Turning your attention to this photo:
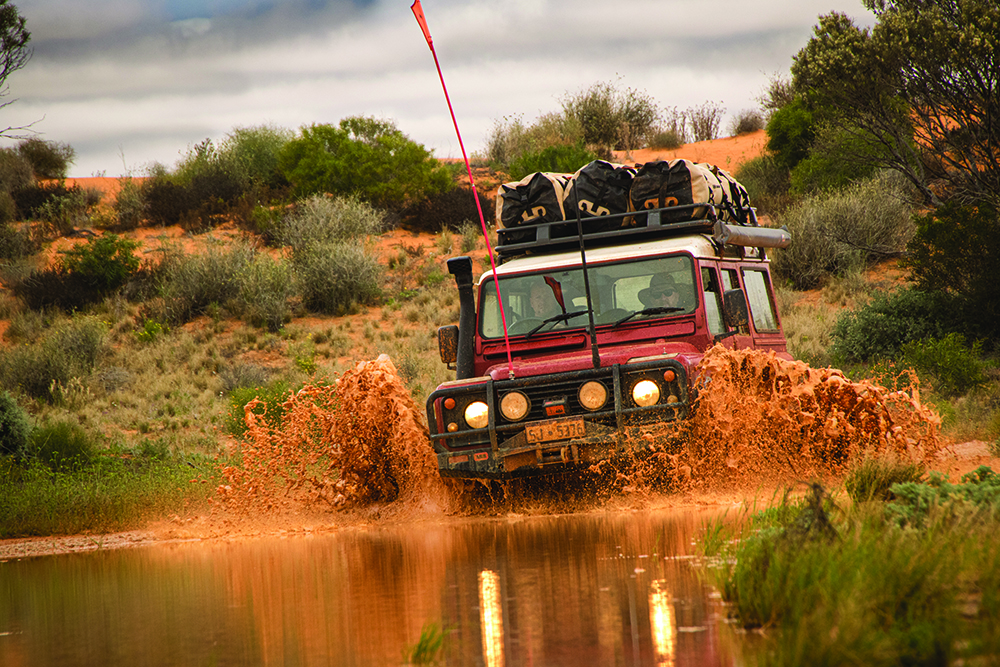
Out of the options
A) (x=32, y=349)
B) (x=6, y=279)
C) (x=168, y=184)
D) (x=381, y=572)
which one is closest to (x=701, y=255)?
(x=381, y=572)

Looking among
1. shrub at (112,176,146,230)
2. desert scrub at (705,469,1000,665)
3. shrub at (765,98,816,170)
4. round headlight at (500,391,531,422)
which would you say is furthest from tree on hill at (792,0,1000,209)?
shrub at (112,176,146,230)

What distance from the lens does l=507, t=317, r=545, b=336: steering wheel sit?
8969 millimetres

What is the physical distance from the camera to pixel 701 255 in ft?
28.5

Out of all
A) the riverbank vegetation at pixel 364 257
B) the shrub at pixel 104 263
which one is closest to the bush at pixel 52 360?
the riverbank vegetation at pixel 364 257

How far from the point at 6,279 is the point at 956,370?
26.5 m

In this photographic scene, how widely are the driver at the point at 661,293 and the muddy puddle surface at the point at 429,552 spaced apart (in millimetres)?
865

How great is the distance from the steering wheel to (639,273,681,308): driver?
94cm

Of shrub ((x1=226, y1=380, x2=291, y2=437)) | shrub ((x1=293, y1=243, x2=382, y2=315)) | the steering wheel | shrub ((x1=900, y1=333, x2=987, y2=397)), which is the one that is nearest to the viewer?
the steering wheel

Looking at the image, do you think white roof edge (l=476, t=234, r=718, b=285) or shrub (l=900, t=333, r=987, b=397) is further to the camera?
shrub (l=900, t=333, r=987, b=397)

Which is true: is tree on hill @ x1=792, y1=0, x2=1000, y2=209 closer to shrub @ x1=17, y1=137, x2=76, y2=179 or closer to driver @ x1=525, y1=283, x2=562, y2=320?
driver @ x1=525, y1=283, x2=562, y2=320

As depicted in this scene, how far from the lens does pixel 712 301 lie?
28.8ft

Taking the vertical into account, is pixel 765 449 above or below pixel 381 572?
above

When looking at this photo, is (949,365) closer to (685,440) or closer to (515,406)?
(685,440)

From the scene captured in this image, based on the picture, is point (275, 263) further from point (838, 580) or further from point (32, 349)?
point (838, 580)
